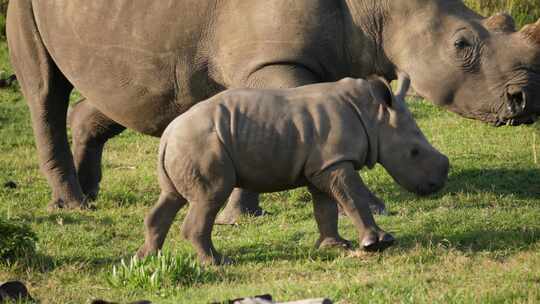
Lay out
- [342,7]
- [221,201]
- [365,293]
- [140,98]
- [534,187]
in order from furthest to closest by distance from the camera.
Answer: [534,187] < [140,98] < [342,7] < [221,201] < [365,293]

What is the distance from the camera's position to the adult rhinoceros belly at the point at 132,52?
29.3 feet

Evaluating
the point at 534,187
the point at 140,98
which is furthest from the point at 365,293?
the point at 534,187

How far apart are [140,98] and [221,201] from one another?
7.99 feet

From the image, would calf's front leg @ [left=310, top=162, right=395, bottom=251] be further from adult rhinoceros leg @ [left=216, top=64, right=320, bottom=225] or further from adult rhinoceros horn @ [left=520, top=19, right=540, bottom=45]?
adult rhinoceros horn @ [left=520, top=19, right=540, bottom=45]

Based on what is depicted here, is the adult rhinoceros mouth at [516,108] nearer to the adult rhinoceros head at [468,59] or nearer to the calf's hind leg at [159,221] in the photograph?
the adult rhinoceros head at [468,59]

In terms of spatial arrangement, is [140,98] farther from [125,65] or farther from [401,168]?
[401,168]

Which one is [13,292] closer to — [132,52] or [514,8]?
[132,52]

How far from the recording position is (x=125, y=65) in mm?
9219

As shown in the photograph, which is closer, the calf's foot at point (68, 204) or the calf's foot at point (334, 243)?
the calf's foot at point (334, 243)

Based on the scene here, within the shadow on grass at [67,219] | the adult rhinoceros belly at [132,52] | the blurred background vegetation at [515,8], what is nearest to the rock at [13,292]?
the shadow on grass at [67,219]

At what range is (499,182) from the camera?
1011 centimetres

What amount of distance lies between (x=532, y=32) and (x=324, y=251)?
90.9 inches

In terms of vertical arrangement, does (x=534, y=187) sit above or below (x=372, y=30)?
below

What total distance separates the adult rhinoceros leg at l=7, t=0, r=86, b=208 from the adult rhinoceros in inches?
8.1
